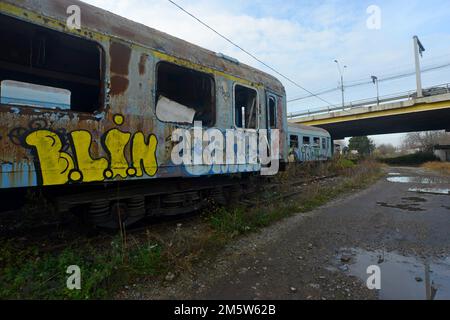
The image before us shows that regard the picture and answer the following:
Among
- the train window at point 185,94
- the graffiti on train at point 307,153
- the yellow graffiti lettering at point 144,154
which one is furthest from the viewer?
the graffiti on train at point 307,153

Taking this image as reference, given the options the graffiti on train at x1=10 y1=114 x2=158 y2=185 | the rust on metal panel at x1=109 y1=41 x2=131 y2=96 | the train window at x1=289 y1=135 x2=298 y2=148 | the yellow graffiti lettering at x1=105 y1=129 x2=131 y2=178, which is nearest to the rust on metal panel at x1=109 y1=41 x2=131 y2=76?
the rust on metal panel at x1=109 y1=41 x2=131 y2=96

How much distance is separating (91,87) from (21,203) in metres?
2.42

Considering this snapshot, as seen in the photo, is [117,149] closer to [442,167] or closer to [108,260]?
[108,260]

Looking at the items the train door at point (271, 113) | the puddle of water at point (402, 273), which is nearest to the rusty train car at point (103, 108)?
the train door at point (271, 113)

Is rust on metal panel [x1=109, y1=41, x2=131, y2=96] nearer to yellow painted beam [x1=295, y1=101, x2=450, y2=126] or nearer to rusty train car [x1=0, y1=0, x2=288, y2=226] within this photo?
rusty train car [x1=0, y1=0, x2=288, y2=226]

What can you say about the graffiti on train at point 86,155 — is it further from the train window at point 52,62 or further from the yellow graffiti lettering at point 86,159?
the train window at point 52,62

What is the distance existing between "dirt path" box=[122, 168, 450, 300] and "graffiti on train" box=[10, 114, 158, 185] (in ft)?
5.51

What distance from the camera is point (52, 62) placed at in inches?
192

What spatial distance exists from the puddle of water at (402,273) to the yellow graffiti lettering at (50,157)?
396 cm

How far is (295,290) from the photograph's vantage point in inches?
120

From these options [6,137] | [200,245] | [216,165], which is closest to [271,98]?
[216,165]

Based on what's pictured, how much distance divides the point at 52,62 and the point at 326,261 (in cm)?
591

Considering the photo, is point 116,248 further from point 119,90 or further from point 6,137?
point 119,90

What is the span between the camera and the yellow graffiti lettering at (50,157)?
316 centimetres
